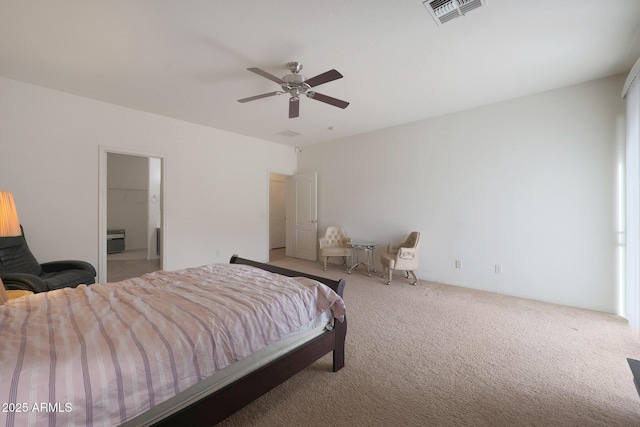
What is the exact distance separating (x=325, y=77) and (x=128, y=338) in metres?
2.31

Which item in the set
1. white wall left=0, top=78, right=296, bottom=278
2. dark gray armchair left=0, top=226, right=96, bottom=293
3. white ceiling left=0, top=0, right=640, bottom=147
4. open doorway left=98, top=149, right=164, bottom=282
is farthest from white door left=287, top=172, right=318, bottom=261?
dark gray armchair left=0, top=226, right=96, bottom=293

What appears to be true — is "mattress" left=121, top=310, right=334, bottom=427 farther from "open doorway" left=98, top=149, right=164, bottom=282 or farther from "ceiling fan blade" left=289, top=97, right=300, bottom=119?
"open doorway" left=98, top=149, right=164, bottom=282

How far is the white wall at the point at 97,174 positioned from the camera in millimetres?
3186

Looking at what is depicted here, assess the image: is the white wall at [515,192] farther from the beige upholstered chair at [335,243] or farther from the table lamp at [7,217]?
the table lamp at [7,217]

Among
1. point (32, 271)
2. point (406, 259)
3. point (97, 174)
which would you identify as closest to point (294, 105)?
point (406, 259)

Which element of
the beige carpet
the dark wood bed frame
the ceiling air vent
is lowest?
the beige carpet

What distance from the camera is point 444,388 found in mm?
1845

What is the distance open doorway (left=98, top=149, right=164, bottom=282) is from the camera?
21.2 ft

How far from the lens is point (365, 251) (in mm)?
5305

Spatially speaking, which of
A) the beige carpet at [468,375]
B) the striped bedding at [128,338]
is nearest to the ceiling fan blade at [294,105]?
the striped bedding at [128,338]

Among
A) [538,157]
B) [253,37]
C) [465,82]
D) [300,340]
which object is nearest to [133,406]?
[300,340]

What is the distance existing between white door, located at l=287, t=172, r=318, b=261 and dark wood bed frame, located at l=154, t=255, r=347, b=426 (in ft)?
12.9

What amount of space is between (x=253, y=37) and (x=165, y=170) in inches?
114

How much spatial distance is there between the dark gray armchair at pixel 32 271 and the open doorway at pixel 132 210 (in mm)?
2871
